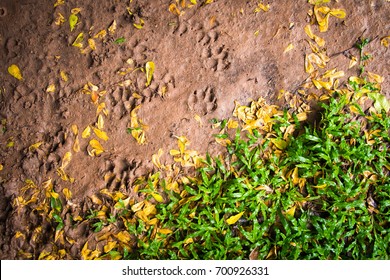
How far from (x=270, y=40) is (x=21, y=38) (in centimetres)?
180

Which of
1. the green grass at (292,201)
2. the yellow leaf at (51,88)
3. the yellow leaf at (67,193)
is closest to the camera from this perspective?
the green grass at (292,201)

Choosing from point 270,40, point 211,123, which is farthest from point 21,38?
point 270,40

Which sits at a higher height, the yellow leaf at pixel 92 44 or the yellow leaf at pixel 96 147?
the yellow leaf at pixel 92 44

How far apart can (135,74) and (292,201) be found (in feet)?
4.57

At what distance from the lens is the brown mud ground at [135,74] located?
2750 mm

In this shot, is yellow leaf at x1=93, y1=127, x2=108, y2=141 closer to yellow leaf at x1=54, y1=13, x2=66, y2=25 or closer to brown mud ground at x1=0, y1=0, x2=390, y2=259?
brown mud ground at x1=0, y1=0, x2=390, y2=259

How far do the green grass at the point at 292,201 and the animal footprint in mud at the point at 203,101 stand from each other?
0.77 feet

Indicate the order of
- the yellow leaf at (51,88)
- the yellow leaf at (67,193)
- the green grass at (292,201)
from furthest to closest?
1. the yellow leaf at (51,88)
2. the yellow leaf at (67,193)
3. the green grass at (292,201)

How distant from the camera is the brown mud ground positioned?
2750 millimetres

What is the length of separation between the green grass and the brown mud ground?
0.29 meters

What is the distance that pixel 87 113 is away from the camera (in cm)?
280

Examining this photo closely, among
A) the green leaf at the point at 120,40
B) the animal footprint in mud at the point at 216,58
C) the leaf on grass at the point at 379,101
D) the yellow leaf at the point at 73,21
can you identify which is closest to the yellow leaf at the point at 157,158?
the animal footprint in mud at the point at 216,58

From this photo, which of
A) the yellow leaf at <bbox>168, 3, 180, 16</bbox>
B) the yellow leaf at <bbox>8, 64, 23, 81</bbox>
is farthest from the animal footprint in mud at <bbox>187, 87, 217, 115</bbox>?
the yellow leaf at <bbox>8, 64, 23, 81</bbox>

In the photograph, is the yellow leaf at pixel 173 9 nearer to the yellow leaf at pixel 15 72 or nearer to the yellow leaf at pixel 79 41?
the yellow leaf at pixel 79 41
